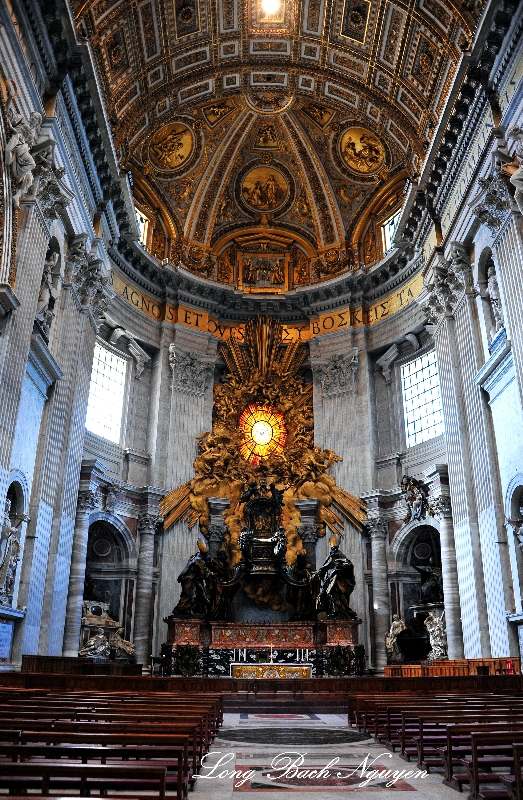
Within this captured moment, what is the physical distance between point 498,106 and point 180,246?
40.3ft

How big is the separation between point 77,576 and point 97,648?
185 centimetres

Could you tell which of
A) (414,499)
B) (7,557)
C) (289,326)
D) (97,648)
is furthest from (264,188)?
(7,557)

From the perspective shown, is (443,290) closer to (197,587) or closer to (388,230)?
(388,230)

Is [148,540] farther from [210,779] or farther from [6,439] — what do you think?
[210,779]

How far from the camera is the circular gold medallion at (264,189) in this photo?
2425cm

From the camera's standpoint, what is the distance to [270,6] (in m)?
18.9

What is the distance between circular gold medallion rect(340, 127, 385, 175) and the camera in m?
22.3

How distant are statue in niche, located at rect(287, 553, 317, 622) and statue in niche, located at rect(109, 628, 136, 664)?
434 cm

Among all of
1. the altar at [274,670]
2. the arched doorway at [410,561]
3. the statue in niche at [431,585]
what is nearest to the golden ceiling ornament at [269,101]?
the arched doorway at [410,561]

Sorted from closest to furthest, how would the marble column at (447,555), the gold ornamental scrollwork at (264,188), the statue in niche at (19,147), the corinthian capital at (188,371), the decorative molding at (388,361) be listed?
the statue in niche at (19,147) → the marble column at (447,555) → the decorative molding at (388,361) → the corinthian capital at (188,371) → the gold ornamental scrollwork at (264,188)

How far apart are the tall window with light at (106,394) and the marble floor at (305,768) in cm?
1333

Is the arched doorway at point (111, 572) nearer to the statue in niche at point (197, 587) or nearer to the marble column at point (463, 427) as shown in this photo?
the statue in niche at point (197, 587)

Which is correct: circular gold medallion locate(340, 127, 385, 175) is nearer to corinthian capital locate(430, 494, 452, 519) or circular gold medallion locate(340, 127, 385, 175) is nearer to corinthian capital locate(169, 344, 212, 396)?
corinthian capital locate(169, 344, 212, 396)

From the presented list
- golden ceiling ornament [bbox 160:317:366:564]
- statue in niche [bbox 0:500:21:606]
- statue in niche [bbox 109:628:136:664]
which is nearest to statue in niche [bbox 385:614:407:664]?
golden ceiling ornament [bbox 160:317:366:564]
